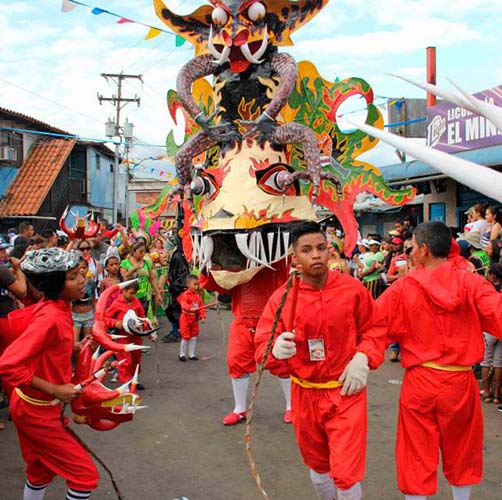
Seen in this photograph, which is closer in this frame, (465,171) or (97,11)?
(465,171)

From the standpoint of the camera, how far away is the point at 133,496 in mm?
3830

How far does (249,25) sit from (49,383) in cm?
362

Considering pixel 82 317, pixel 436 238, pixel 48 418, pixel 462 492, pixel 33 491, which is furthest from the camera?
pixel 82 317

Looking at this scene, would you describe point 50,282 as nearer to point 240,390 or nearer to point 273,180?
point 273,180

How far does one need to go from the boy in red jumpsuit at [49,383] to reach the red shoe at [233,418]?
2298 millimetres

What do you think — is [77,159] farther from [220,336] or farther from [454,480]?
[454,480]

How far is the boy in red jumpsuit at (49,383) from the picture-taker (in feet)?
9.50

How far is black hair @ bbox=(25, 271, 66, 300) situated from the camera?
3072 millimetres

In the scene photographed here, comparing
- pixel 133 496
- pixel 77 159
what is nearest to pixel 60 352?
pixel 133 496

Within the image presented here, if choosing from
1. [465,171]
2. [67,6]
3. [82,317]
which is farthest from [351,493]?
[67,6]

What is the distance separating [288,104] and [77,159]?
22.9 metres

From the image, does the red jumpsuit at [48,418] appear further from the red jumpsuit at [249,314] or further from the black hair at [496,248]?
the black hair at [496,248]

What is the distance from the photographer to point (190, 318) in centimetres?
798

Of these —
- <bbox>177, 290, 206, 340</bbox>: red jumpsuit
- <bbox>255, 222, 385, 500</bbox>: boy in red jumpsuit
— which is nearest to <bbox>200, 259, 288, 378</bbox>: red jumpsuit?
<bbox>255, 222, 385, 500</bbox>: boy in red jumpsuit
